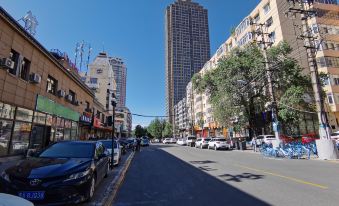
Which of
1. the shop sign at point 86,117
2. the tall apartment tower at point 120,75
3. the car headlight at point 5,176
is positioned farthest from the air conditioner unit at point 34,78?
the tall apartment tower at point 120,75

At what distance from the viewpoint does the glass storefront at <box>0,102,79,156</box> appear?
13234mm

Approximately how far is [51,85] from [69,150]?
14885mm

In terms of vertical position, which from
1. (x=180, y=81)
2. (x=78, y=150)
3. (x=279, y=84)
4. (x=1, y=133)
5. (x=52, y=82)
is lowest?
(x=78, y=150)

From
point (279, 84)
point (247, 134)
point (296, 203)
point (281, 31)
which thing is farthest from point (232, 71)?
point (296, 203)

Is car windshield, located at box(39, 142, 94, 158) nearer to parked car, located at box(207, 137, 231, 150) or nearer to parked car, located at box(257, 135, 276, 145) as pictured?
parked car, located at box(257, 135, 276, 145)

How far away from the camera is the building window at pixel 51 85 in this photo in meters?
19.2

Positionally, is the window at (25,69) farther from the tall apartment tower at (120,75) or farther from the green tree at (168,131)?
the tall apartment tower at (120,75)

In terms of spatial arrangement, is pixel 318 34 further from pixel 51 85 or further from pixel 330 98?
pixel 51 85

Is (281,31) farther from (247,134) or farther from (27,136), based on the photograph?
(27,136)

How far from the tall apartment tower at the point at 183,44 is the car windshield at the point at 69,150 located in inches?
5509

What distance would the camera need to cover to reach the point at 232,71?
31969 millimetres

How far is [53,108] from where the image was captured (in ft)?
64.6

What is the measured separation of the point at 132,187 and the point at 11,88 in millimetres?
10536

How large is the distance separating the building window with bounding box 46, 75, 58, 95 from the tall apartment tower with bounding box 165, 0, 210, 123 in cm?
12749
